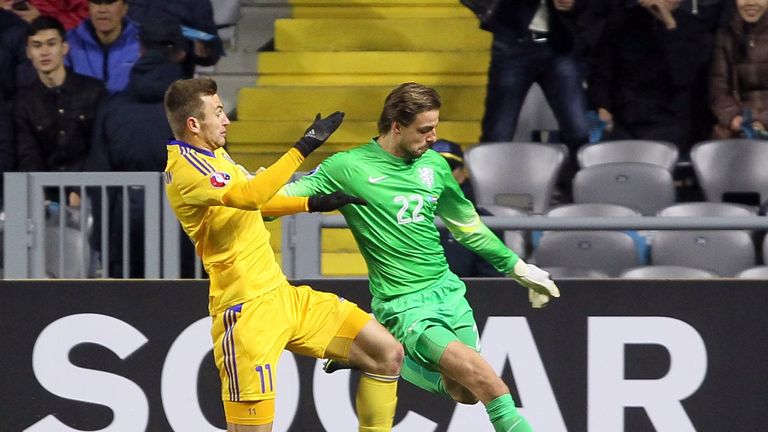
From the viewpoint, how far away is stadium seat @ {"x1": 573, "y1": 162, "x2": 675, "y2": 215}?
8.80 metres

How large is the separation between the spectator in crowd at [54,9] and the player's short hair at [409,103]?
464 centimetres

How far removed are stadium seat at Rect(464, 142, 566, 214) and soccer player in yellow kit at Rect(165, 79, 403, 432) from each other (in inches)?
104

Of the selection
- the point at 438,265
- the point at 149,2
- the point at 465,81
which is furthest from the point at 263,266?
the point at 465,81

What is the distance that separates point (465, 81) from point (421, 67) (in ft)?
1.11

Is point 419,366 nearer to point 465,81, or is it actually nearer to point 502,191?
point 502,191

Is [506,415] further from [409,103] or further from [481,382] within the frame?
[409,103]

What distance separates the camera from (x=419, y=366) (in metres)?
6.93

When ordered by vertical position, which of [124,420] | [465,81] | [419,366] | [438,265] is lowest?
[124,420]

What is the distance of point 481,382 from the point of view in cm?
656

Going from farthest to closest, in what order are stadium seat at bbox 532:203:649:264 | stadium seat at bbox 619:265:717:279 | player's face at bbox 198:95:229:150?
1. stadium seat at bbox 532:203:649:264
2. stadium seat at bbox 619:265:717:279
3. player's face at bbox 198:95:229:150

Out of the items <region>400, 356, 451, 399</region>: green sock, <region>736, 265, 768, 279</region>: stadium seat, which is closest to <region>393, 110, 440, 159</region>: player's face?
<region>400, 356, 451, 399</region>: green sock

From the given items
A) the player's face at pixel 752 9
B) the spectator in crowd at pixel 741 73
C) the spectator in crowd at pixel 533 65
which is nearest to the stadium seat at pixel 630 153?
the spectator in crowd at pixel 533 65

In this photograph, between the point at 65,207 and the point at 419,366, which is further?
the point at 65,207

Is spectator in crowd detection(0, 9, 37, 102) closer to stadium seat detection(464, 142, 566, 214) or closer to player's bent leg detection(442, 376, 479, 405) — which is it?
stadium seat detection(464, 142, 566, 214)
